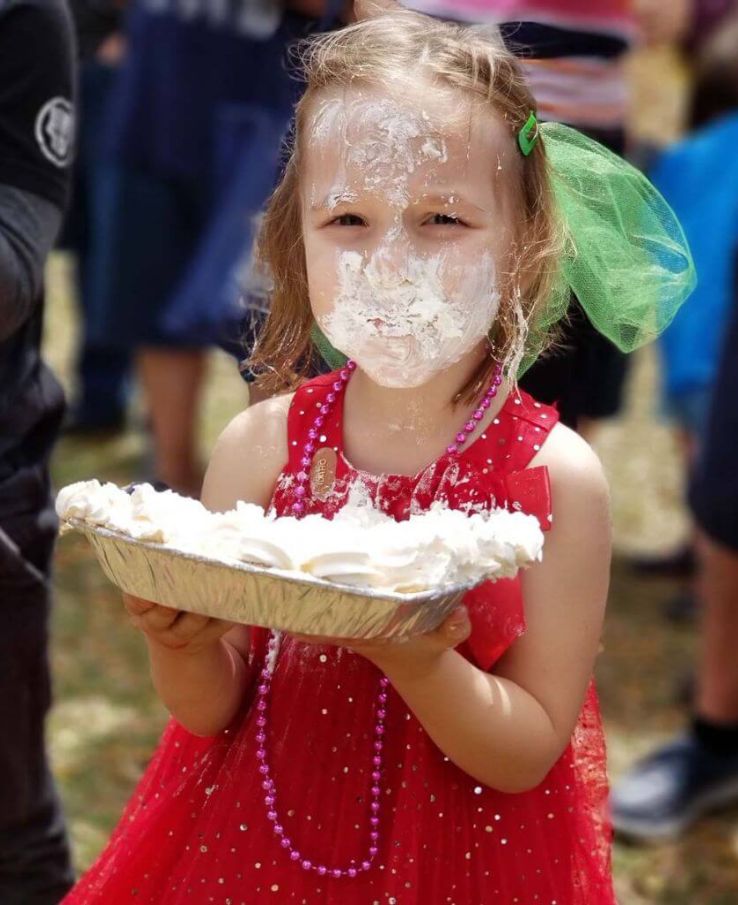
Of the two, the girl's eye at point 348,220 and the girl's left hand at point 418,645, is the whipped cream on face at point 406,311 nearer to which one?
the girl's eye at point 348,220

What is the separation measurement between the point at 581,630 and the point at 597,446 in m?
4.15

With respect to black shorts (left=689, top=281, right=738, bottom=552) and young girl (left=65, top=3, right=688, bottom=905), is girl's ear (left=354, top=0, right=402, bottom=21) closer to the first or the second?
young girl (left=65, top=3, right=688, bottom=905)

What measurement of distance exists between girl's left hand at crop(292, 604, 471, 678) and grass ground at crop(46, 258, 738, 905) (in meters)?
1.65

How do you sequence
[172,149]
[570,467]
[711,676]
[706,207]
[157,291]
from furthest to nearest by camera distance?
1. [157,291]
2. [172,149]
3. [706,207]
4. [711,676]
5. [570,467]

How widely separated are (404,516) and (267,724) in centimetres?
29

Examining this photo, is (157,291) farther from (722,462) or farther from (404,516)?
(404,516)

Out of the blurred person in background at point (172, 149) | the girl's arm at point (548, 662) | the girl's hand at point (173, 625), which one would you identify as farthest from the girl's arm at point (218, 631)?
the blurred person in background at point (172, 149)

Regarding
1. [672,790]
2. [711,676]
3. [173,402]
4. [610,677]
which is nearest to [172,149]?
[173,402]

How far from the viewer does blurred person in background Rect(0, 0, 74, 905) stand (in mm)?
2100

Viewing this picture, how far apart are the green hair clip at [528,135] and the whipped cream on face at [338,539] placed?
16.7 inches

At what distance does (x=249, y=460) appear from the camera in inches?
72.1

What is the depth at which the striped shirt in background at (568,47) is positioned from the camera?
6.54ft

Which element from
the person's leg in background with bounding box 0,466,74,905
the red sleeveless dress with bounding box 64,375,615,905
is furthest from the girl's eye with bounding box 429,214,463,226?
the person's leg in background with bounding box 0,466,74,905

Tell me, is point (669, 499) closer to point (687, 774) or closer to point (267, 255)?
point (687, 774)
